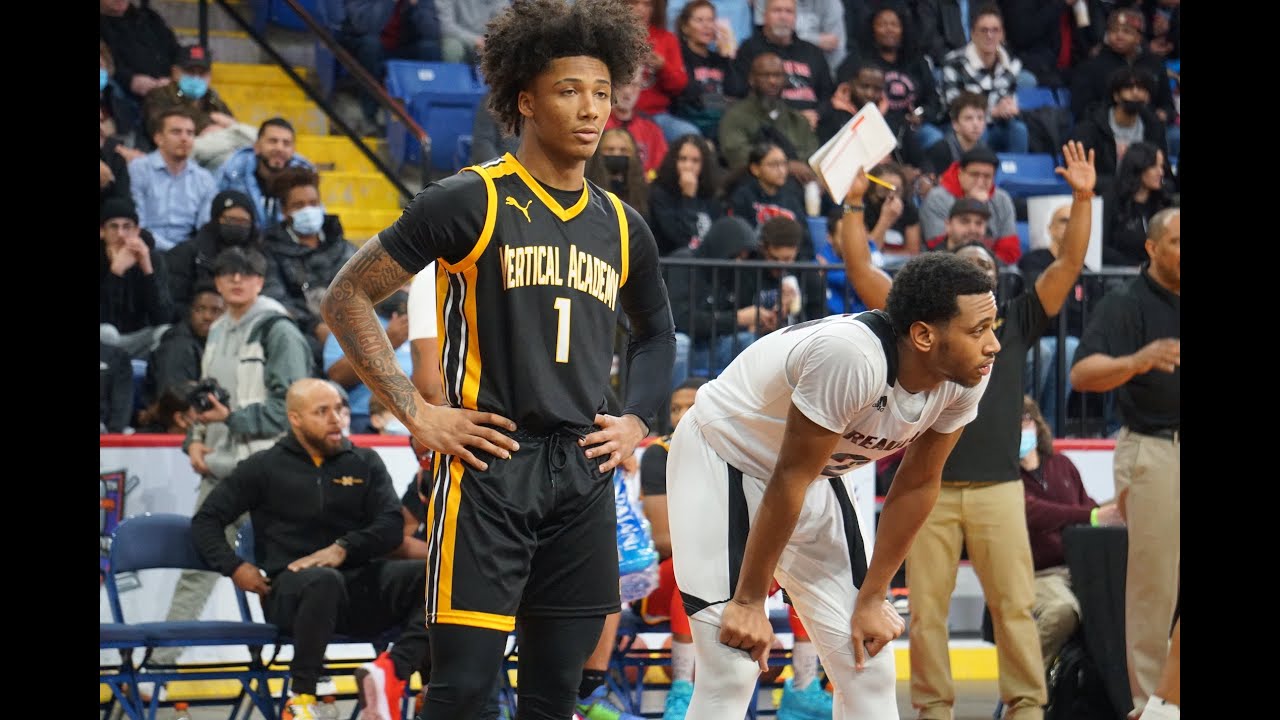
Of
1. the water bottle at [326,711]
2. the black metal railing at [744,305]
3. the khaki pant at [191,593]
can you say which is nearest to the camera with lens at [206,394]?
the khaki pant at [191,593]

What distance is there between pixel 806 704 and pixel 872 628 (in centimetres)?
224

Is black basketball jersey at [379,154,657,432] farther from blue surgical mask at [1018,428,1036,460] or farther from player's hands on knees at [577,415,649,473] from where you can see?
blue surgical mask at [1018,428,1036,460]

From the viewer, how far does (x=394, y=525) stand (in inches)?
278

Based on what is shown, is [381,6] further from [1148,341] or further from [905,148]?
[1148,341]

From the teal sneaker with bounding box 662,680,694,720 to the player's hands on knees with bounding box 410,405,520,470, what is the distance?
10.1ft

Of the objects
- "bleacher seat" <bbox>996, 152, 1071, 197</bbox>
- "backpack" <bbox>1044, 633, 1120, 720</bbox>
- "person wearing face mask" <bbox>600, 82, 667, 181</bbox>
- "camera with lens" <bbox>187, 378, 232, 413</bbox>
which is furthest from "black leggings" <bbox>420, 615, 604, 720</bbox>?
"bleacher seat" <bbox>996, 152, 1071, 197</bbox>

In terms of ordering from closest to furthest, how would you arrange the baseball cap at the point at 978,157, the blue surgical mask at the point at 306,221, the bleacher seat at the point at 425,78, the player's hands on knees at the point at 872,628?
the player's hands on knees at the point at 872,628
the blue surgical mask at the point at 306,221
the baseball cap at the point at 978,157
the bleacher seat at the point at 425,78

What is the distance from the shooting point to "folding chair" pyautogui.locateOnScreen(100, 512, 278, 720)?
660 centimetres

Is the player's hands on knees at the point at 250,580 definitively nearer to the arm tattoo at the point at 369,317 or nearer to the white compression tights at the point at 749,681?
the white compression tights at the point at 749,681

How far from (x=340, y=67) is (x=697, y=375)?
4.84 meters

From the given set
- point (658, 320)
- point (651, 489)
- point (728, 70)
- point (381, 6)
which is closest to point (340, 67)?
point (381, 6)

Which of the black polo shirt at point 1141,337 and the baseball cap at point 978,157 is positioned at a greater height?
the baseball cap at point 978,157

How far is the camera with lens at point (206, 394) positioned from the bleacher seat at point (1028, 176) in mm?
6920

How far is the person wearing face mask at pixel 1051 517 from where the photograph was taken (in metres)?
7.32
